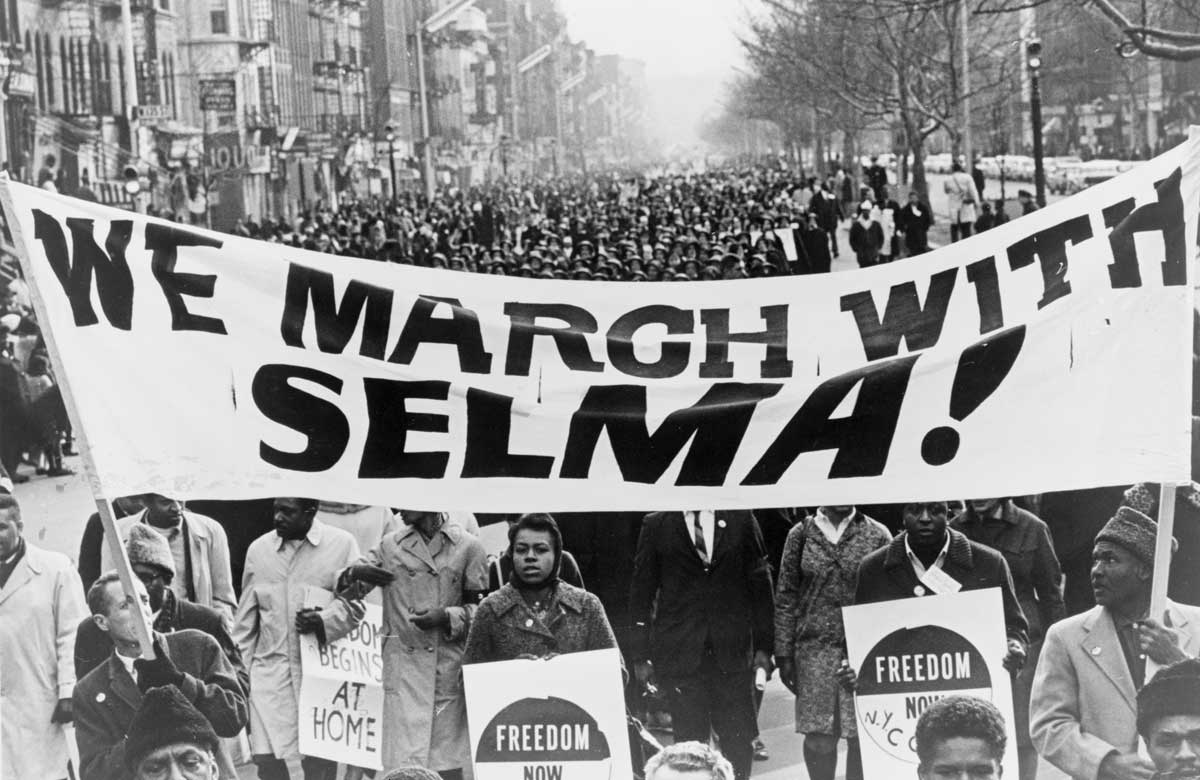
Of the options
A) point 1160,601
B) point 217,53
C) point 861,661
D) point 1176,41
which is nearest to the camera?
point 1160,601

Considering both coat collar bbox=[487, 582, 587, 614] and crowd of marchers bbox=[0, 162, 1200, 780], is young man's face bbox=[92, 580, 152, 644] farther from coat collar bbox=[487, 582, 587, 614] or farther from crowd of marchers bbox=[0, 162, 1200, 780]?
coat collar bbox=[487, 582, 587, 614]

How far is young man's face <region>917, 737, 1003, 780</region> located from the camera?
5.46 meters

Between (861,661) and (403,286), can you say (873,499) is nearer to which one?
(861,661)

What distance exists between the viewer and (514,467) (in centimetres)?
590

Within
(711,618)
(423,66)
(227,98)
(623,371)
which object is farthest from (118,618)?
(423,66)

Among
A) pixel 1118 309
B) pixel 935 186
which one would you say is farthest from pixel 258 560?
pixel 935 186

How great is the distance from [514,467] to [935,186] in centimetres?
6799

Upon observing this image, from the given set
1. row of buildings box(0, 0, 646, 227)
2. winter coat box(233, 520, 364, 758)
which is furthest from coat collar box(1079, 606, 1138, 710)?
row of buildings box(0, 0, 646, 227)

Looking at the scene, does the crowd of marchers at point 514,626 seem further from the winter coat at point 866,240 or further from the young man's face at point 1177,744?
the winter coat at point 866,240

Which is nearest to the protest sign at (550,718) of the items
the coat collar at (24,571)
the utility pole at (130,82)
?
the coat collar at (24,571)

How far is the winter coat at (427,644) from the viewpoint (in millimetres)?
7047

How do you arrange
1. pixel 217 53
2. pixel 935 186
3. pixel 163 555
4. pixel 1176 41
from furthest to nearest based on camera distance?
1. pixel 935 186
2. pixel 217 53
3. pixel 1176 41
4. pixel 163 555

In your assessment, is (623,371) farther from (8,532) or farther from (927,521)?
(8,532)

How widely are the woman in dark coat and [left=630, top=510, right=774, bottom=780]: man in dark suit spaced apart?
1.03 meters
